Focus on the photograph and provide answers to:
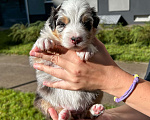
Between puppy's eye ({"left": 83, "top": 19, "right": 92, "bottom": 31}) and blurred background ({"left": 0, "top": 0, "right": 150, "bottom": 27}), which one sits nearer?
puppy's eye ({"left": 83, "top": 19, "right": 92, "bottom": 31})

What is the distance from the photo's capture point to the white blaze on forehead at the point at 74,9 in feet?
7.02

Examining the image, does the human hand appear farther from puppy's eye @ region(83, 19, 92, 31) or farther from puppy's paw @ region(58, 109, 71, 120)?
puppy's eye @ region(83, 19, 92, 31)

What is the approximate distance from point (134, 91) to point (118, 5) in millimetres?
10241

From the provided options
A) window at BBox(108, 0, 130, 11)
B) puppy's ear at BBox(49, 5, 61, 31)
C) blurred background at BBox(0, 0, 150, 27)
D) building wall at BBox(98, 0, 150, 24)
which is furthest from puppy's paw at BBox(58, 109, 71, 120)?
window at BBox(108, 0, 130, 11)

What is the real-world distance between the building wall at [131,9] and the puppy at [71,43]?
930 cm

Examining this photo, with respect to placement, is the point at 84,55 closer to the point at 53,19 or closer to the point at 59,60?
the point at 59,60

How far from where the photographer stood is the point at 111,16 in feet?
36.7

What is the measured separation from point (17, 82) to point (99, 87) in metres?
4.13

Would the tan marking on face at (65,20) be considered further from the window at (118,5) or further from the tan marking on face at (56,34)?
the window at (118,5)

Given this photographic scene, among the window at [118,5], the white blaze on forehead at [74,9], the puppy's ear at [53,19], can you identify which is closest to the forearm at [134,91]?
the white blaze on forehead at [74,9]

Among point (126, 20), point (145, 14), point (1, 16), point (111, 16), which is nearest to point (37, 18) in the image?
point (1, 16)

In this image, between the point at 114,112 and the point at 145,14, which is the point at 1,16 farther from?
the point at 114,112

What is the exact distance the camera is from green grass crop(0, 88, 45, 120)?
3928mm

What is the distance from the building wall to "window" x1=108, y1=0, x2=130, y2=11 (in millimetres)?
183
